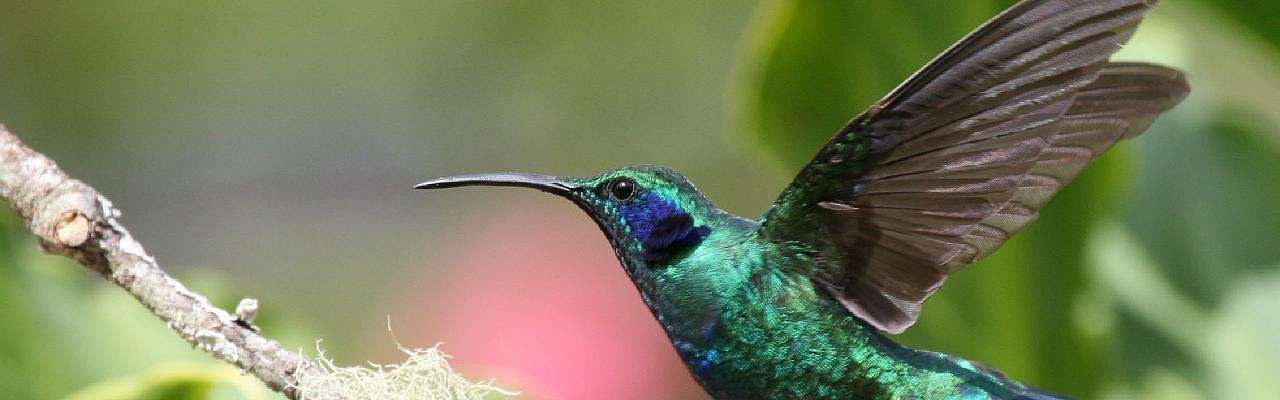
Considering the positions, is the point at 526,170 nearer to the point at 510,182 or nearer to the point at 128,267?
the point at 510,182

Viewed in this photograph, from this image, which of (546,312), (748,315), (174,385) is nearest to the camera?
(748,315)

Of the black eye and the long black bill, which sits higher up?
the long black bill

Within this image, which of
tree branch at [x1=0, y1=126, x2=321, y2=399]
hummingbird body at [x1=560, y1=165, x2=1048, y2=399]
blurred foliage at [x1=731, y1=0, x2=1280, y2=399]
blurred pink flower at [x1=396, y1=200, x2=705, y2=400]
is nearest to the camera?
tree branch at [x1=0, y1=126, x2=321, y2=399]

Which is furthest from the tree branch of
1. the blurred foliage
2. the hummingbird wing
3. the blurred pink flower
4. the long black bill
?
the blurred pink flower

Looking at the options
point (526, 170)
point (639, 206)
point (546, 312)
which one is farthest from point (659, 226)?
point (526, 170)

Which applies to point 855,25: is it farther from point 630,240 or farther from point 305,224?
point 305,224

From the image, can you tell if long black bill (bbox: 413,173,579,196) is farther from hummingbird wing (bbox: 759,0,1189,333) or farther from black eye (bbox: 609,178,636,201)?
hummingbird wing (bbox: 759,0,1189,333)

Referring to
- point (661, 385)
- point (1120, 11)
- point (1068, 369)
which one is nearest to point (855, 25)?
point (1068, 369)
